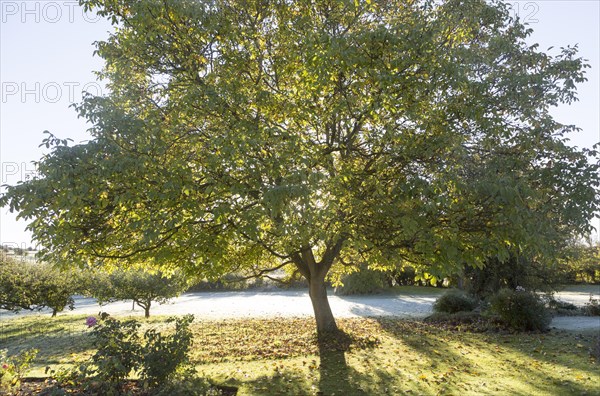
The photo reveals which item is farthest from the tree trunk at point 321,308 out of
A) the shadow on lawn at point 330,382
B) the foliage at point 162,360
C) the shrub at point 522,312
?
the shrub at point 522,312

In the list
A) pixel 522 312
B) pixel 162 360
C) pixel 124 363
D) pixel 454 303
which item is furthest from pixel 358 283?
pixel 124 363

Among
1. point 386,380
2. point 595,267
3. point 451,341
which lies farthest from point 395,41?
point 595,267

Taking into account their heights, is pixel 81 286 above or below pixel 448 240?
below

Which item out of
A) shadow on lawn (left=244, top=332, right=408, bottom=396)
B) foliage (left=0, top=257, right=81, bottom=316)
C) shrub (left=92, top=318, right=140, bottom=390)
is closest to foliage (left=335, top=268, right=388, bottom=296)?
foliage (left=0, top=257, right=81, bottom=316)

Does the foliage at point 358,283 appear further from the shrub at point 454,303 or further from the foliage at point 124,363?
the foliage at point 124,363

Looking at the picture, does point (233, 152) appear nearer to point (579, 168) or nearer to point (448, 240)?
point (448, 240)

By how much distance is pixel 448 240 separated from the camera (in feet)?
26.6

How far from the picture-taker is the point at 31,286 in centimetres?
2062

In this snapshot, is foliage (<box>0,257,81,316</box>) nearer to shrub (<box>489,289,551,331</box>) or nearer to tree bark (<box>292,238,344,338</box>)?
tree bark (<box>292,238,344,338</box>)

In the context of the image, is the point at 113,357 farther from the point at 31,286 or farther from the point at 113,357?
the point at 31,286

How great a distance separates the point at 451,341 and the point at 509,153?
655 centimetres

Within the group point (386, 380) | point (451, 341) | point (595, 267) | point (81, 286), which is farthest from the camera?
point (595, 267)

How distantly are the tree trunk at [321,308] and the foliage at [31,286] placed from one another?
39.5 ft

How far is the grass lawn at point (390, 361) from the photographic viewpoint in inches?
335
